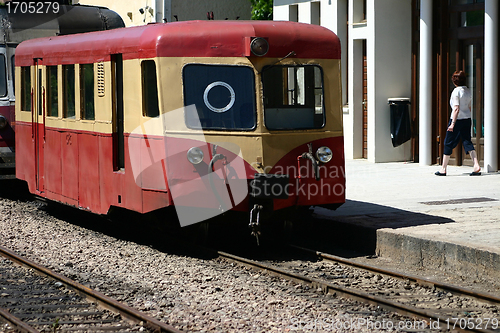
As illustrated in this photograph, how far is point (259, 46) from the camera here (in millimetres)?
8742

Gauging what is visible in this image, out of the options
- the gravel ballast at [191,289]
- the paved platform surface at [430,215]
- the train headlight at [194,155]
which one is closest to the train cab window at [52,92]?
the gravel ballast at [191,289]

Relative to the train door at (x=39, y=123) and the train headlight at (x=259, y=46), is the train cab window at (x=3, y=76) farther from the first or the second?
the train headlight at (x=259, y=46)

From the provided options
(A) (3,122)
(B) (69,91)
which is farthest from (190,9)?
(B) (69,91)

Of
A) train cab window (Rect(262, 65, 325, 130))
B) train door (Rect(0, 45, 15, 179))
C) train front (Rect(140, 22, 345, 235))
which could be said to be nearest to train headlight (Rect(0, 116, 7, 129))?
train door (Rect(0, 45, 15, 179))

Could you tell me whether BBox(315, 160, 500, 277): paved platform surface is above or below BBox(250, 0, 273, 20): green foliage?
below

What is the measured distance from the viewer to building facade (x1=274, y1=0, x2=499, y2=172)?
596 inches

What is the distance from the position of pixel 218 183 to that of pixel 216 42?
4.99 ft

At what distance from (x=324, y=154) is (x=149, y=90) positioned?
2.06m

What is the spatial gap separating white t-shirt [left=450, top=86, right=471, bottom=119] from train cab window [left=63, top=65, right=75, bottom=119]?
269 inches

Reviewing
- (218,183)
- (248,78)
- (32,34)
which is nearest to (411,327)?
(218,183)

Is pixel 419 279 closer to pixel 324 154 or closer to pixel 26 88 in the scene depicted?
pixel 324 154

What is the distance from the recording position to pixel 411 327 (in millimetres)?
6148

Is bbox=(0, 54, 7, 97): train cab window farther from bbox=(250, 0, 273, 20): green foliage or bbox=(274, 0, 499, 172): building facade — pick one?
bbox=(250, 0, 273, 20): green foliage

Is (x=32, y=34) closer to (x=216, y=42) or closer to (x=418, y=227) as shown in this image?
(x=216, y=42)
